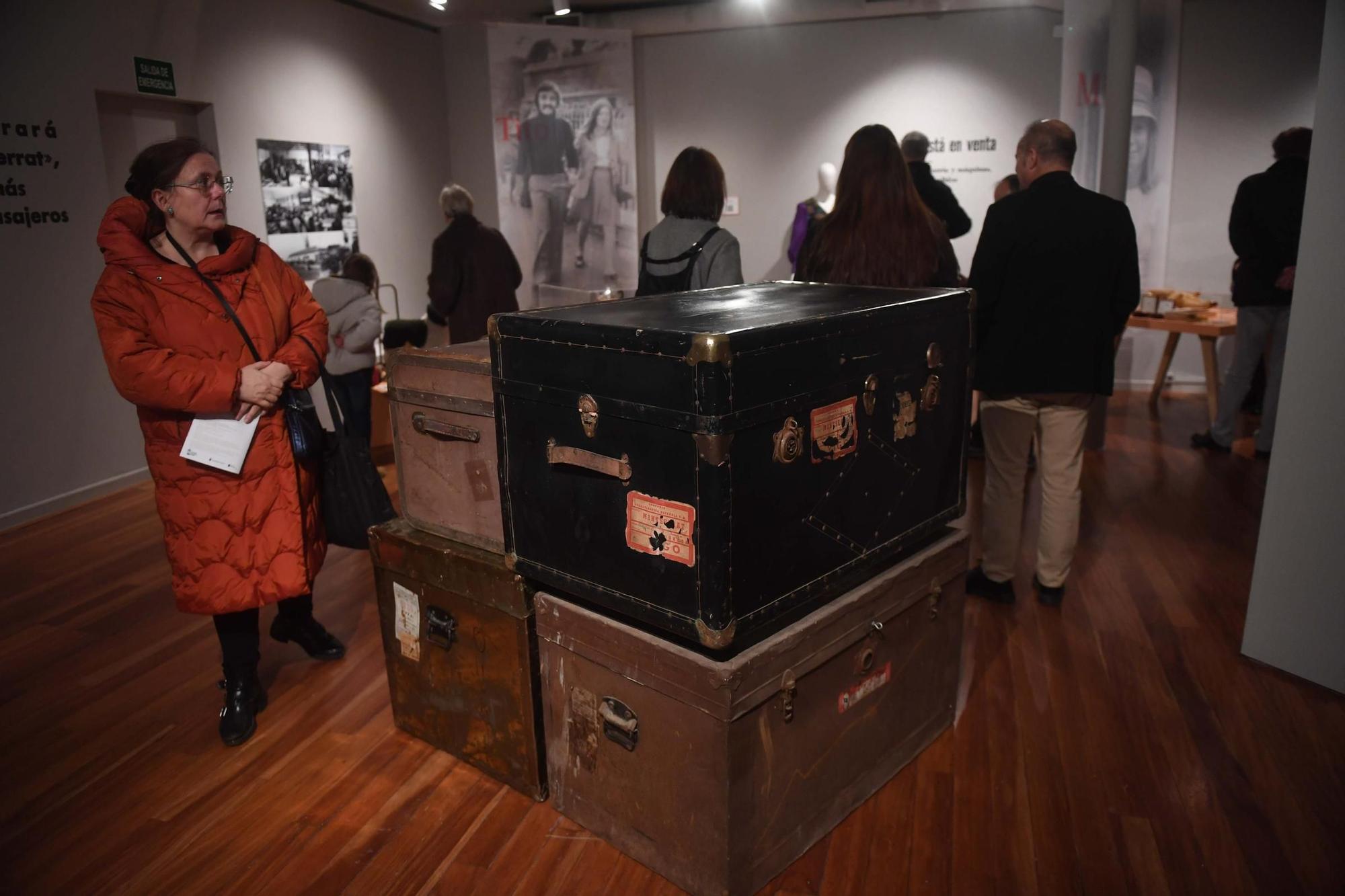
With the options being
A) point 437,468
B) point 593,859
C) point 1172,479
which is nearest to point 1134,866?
point 593,859

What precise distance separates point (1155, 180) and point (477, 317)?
4954 millimetres

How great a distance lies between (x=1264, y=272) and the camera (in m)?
4.82

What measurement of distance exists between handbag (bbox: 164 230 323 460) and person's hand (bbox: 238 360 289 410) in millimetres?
56

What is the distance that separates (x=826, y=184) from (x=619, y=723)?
5.77 meters

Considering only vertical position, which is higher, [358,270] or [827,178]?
[827,178]

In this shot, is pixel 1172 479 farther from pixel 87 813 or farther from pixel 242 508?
pixel 87 813

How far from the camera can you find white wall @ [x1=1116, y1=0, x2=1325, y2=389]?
6.13m

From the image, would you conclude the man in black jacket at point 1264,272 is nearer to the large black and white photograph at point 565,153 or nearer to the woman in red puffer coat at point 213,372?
the large black and white photograph at point 565,153

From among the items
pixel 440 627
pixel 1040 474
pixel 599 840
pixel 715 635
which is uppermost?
pixel 715 635

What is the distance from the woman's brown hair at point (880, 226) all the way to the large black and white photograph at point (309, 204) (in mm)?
4036

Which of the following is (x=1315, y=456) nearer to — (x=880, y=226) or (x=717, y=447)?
(x=880, y=226)

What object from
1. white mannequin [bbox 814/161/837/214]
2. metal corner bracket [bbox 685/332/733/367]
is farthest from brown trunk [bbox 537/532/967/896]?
white mannequin [bbox 814/161/837/214]

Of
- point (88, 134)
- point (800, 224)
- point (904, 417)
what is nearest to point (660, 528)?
point (904, 417)

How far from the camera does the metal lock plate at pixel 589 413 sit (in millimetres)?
1729
